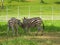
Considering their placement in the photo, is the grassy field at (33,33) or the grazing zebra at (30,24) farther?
the grazing zebra at (30,24)

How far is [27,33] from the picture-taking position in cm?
2258

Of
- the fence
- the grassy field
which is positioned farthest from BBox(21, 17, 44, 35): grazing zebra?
the fence

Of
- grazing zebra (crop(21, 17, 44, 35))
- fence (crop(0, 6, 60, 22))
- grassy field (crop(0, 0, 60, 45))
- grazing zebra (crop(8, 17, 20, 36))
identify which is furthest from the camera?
fence (crop(0, 6, 60, 22))

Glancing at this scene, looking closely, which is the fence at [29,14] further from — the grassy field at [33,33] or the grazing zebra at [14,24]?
the grazing zebra at [14,24]

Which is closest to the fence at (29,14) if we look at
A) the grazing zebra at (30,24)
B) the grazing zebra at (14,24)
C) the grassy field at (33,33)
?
the grassy field at (33,33)

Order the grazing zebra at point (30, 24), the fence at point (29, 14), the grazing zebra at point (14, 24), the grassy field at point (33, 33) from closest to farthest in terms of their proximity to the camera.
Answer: the grassy field at point (33, 33) → the grazing zebra at point (14, 24) → the grazing zebra at point (30, 24) → the fence at point (29, 14)

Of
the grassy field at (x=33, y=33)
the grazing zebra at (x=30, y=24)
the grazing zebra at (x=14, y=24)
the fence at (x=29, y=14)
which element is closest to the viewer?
the grassy field at (x=33, y=33)

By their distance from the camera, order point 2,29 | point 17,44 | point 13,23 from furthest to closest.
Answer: point 2,29 < point 13,23 < point 17,44

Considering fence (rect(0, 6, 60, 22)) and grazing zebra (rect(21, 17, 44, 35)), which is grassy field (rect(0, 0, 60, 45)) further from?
grazing zebra (rect(21, 17, 44, 35))

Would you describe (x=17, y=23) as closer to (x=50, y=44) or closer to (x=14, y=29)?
(x=14, y=29)

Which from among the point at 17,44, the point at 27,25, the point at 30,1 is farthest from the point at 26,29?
the point at 30,1

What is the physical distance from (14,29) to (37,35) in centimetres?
183

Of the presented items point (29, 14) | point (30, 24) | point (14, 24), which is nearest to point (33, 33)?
point (30, 24)

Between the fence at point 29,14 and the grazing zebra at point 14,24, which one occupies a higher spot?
the grazing zebra at point 14,24
